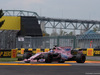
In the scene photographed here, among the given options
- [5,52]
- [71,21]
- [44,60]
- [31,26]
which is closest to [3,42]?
[5,52]

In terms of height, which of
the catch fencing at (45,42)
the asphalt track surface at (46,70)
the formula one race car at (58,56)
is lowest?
the asphalt track surface at (46,70)

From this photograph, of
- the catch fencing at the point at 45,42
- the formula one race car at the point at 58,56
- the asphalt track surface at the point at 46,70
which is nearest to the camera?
the asphalt track surface at the point at 46,70

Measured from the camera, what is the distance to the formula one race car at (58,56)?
17.5m

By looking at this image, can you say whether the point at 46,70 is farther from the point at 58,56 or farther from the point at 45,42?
the point at 45,42

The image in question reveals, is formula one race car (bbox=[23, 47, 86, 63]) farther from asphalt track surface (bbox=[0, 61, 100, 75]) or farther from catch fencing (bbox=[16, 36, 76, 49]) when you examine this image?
catch fencing (bbox=[16, 36, 76, 49])

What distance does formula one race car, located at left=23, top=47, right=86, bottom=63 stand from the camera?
1752 centimetres

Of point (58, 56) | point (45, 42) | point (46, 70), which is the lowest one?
point (46, 70)

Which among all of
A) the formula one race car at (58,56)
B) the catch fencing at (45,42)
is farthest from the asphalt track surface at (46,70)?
the catch fencing at (45,42)

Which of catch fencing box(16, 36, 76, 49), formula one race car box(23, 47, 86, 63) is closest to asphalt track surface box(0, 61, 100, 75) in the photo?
formula one race car box(23, 47, 86, 63)

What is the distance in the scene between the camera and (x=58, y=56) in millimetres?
18297

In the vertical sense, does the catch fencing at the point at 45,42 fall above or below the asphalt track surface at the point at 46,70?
above

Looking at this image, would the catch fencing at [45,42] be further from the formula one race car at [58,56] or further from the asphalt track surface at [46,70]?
the asphalt track surface at [46,70]

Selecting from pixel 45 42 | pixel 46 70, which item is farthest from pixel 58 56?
pixel 45 42

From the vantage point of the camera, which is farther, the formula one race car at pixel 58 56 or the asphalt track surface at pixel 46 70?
the formula one race car at pixel 58 56
